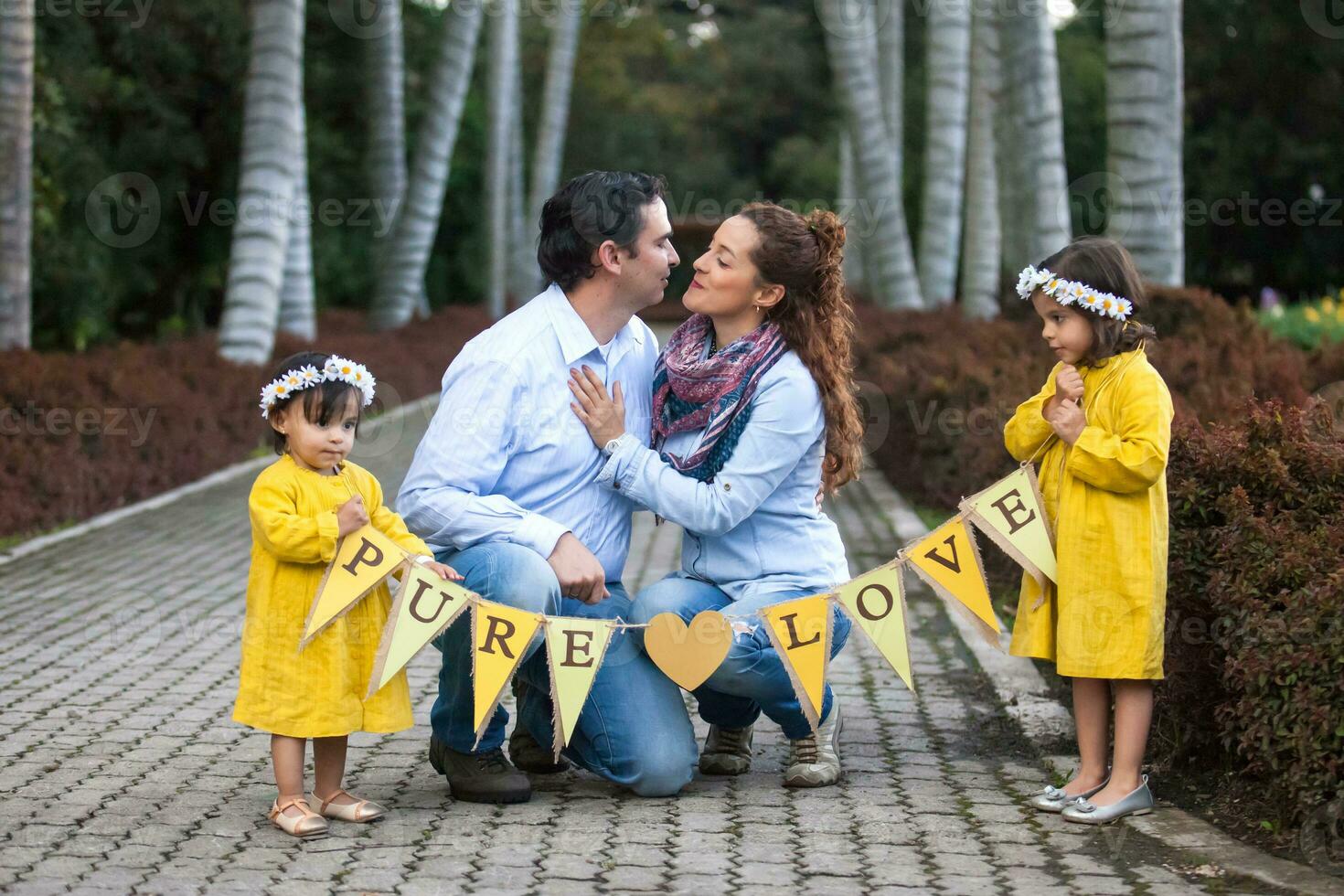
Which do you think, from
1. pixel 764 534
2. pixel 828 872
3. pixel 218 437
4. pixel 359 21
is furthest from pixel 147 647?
pixel 359 21

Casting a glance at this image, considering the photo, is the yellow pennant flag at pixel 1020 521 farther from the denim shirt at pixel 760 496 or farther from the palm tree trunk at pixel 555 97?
the palm tree trunk at pixel 555 97

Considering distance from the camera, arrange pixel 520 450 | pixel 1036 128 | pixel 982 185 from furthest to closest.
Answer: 1. pixel 982 185
2. pixel 1036 128
3. pixel 520 450

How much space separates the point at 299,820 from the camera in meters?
4.52

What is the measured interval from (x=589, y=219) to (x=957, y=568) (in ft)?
5.13

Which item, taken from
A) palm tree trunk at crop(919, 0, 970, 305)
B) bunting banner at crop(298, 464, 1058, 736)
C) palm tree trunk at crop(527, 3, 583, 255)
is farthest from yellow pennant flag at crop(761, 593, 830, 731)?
palm tree trunk at crop(527, 3, 583, 255)

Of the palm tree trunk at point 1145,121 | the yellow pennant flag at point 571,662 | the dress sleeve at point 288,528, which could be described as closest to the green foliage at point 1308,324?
the palm tree trunk at point 1145,121

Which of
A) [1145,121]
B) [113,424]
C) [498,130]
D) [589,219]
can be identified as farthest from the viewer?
[498,130]

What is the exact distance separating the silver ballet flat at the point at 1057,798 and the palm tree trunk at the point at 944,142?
16334 millimetres

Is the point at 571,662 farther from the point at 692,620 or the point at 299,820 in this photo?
the point at 299,820

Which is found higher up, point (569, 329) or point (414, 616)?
point (569, 329)

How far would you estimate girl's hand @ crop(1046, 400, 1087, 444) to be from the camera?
186 inches

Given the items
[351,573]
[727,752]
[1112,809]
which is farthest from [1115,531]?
[351,573]

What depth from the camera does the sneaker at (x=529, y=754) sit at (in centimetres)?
538

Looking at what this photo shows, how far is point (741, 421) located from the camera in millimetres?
5082
